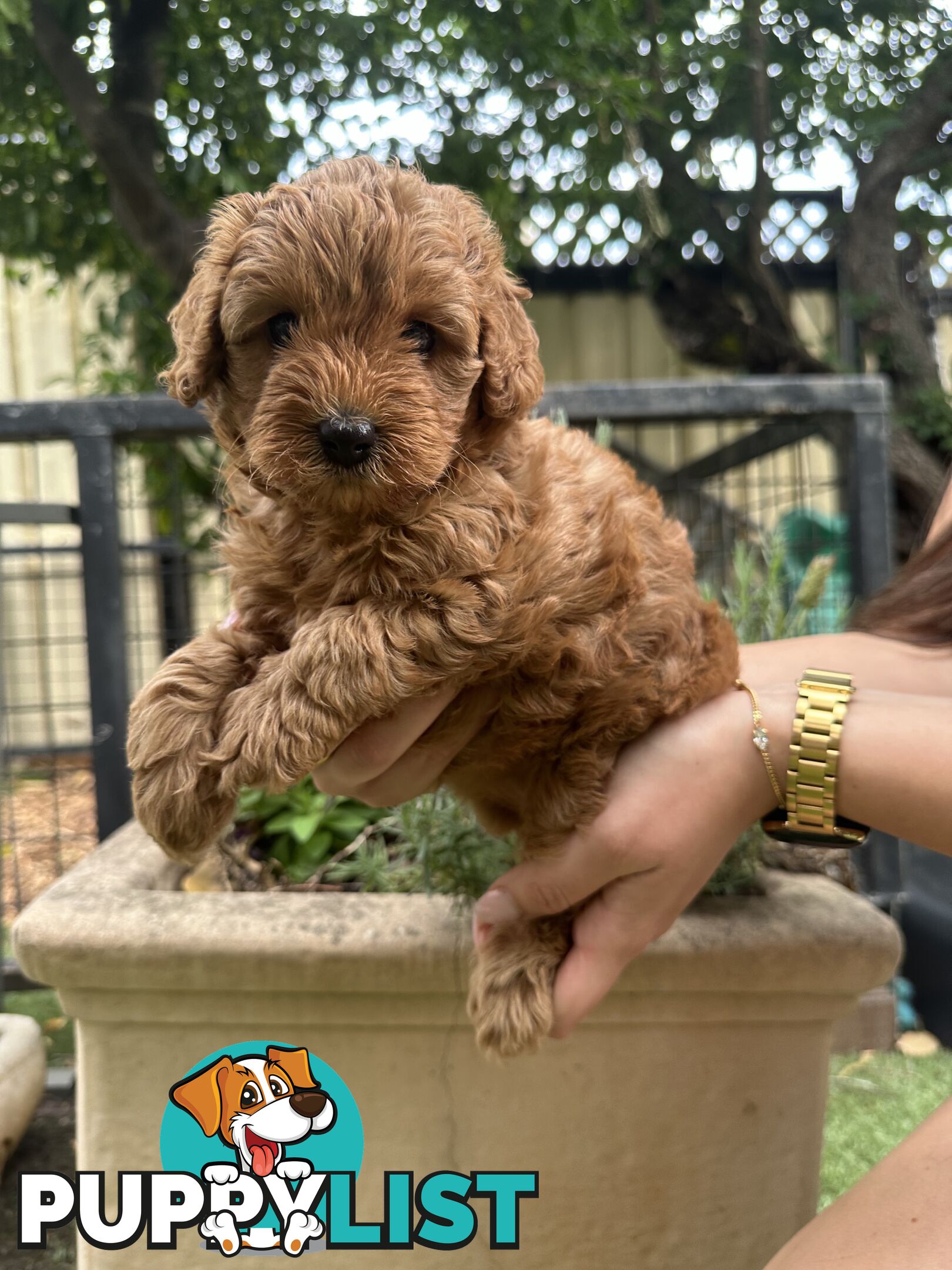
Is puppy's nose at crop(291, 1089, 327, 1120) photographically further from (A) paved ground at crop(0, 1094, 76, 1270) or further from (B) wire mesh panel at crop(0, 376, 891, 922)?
(B) wire mesh panel at crop(0, 376, 891, 922)

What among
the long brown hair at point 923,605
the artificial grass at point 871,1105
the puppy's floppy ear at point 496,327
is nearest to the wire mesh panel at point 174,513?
the long brown hair at point 923,605

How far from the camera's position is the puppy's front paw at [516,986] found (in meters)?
1.20

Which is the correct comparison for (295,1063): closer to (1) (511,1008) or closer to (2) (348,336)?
(1) (511,1008)

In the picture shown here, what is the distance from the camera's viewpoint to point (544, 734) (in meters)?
1.14

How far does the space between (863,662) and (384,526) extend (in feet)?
3.47

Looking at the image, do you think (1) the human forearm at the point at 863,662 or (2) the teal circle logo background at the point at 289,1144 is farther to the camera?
(1) the human forearm at the point at 863,662

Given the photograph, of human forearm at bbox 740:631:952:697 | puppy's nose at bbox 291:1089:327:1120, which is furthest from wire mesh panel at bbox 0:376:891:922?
puppy's nose at bbox 291:1089:327:1120

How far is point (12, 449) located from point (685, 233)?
309 cm

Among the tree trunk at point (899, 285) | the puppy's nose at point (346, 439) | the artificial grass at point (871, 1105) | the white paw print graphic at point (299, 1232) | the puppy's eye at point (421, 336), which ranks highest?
the tree trunk at point (899, 285)

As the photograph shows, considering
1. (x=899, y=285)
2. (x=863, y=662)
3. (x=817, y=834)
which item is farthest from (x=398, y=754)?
(x=899, y=285)

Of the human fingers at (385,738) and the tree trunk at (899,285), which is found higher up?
the tree trunk at (899,285)

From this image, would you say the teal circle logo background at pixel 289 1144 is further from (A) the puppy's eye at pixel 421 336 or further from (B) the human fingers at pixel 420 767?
(A) the puppy's eye at pixel 421 336

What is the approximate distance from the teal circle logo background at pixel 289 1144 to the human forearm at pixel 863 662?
3.10ft

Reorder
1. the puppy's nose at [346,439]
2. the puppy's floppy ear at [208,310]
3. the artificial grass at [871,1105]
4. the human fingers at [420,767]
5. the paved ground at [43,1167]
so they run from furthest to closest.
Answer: the artificial grass at [871,1105] → the paved ground at [43,1167] → the human fingers at [420,767] → the puppy's floppy ear at [208,310] → the puppy's nose at [346,439]
